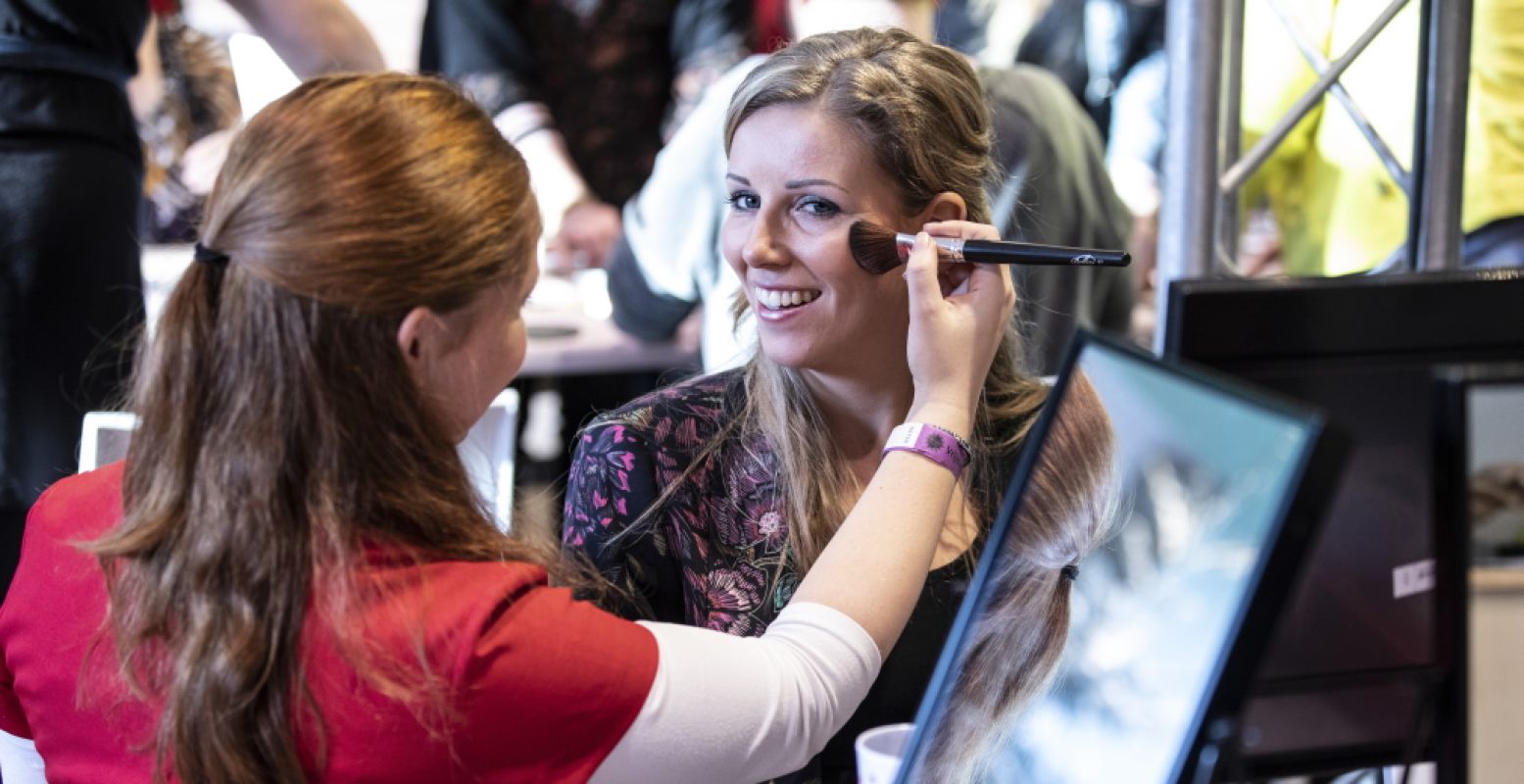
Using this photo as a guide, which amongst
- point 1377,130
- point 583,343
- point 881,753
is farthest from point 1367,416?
point 583,343

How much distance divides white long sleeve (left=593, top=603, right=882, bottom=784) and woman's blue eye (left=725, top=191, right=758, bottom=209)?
500 millimetres

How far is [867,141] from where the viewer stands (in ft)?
4.30

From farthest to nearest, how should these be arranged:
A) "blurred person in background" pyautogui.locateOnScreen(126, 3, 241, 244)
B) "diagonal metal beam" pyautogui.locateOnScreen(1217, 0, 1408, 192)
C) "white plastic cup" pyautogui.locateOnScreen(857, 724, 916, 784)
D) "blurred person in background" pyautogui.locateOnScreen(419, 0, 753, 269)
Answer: "blurred person in background" pyautogui.locateOnScreen(419, 0, 753, 269), "blurred person in background" pyautogui.locateOnScreen(126, 3, 241, 244), "diagonal metal beam" pyautogui.locateOnScreen(1217, 0, 1408, 192), "white plastic cup" pyautogui.locateOnScreen(857, 724, 916, 784)

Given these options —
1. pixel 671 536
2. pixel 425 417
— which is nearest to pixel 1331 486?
pixel 425 417

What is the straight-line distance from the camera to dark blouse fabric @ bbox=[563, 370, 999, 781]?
1264mm

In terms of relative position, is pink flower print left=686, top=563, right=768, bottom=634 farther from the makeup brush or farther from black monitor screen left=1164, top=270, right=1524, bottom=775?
black monitor screen left=1164, top=270, right=1524, bottom=775

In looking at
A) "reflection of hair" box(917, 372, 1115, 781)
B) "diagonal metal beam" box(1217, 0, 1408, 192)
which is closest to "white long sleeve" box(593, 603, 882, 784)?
"reflection of hair" box(917, 372, 1115, 781)

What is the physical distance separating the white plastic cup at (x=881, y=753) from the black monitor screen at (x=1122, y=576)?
0.05 meters

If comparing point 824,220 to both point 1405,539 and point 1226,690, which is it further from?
point 1226,690

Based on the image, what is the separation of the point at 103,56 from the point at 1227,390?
4.35 feet

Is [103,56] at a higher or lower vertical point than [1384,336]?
higher

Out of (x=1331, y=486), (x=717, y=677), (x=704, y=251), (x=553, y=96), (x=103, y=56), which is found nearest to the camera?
(x=1331, y=486)

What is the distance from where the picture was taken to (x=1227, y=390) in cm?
61

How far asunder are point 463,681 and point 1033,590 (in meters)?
0.34
